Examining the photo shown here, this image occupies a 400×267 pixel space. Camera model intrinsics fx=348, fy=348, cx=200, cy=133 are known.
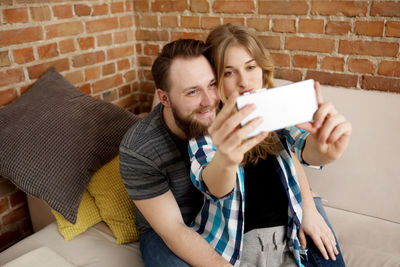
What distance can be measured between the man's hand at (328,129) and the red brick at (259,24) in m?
0.90

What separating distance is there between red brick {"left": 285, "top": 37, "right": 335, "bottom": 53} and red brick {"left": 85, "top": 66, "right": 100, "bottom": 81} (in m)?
0.99

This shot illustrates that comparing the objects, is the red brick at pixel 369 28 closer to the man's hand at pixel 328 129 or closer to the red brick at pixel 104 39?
the man's hand at pixel 328 129

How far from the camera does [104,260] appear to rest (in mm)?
1229

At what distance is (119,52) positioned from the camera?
200 cm

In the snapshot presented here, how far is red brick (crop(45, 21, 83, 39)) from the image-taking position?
1.57 m

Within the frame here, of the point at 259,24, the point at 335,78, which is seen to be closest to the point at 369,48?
the point at 335,78

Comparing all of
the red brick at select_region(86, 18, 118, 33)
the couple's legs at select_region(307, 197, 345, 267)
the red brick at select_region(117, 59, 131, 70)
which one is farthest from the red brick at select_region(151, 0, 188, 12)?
the couple's legs at select_region(307, 197, 345, 267)

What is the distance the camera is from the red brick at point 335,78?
160 centimetres

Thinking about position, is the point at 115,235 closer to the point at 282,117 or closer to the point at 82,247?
the point at 82,247

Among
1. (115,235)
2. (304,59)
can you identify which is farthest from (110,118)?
(304,59)

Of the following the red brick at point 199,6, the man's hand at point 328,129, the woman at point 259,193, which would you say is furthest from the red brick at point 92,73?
the man's hand at point 328,129

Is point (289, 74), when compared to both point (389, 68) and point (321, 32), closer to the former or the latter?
point (321, 32)

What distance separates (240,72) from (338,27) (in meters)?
0.60

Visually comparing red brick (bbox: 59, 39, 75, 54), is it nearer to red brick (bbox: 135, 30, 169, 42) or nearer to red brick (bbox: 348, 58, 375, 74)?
red brick (bbox: 135, 30, 169, 42)
